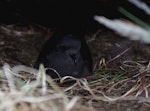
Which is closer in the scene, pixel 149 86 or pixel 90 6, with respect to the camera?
pixel 149 86

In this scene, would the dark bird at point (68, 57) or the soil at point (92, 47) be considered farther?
the soil at point (92, 47)

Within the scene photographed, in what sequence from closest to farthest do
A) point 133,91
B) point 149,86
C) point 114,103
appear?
point 114,103 < point 133,91 < point 149,86

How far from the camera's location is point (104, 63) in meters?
2.68

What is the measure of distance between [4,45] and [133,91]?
133 cm

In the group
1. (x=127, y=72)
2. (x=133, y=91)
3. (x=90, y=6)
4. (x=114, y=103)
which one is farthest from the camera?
A: (x=90, y=6)

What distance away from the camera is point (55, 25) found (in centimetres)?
330

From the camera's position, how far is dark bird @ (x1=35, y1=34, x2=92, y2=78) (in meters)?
2.44

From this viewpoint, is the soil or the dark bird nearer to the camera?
the dark bird

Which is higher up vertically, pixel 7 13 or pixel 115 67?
pixel 7 13

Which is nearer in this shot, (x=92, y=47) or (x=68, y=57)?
(x=68, y=57)

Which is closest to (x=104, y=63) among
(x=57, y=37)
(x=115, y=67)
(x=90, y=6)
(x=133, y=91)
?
(x=115, y=67)

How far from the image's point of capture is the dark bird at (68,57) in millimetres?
2436

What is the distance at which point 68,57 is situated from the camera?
246 centimetres

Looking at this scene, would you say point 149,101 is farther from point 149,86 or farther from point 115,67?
point 115,67
